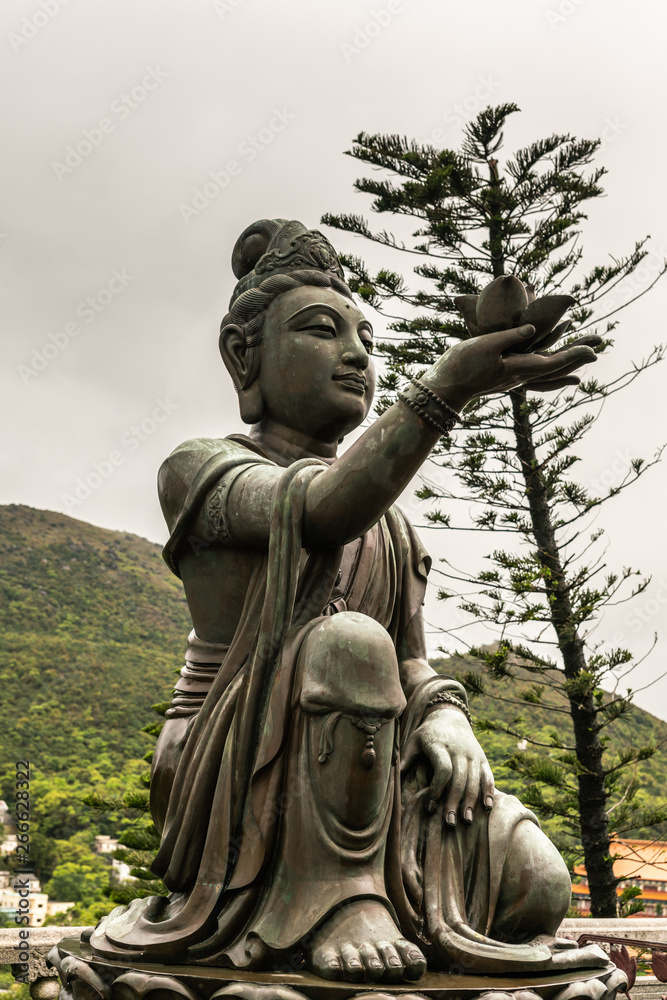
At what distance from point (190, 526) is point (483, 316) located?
3.98 ft

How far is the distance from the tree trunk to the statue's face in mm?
6894

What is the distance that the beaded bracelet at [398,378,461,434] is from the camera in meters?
3.11

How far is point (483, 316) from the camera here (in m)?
3.14

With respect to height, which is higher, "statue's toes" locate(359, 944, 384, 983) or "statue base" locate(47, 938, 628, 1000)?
"statue's toes" locate(359, 944, 384, 983)

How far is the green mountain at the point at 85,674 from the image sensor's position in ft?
44.6

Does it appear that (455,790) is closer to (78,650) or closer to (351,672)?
(351,672)

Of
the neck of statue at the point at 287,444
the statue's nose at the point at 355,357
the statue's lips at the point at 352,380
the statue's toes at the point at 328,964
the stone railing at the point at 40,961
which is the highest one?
the statue's nose at the point at 355,357

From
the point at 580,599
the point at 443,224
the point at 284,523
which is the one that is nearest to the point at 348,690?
the point at 284,523

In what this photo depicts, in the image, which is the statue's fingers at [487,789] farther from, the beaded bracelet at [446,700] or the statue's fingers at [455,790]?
the beaded bracelet at [446,700]

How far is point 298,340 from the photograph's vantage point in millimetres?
3820

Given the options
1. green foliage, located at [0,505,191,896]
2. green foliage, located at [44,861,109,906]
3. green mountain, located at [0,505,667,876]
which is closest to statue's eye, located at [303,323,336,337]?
green foliage, located at [0,505,191,896]

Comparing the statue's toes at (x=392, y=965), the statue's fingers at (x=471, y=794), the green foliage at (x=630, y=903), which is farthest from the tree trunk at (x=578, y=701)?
the statue's toes at (x=392, y=965)

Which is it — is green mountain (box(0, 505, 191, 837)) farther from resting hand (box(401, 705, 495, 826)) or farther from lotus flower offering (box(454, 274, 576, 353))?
lotus flower offering (box(454, 274, 576, 353))

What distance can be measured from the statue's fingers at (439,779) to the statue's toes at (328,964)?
0.64 meters
